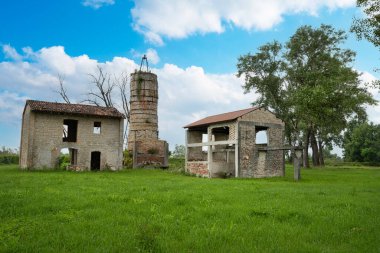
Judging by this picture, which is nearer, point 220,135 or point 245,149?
point 245,149

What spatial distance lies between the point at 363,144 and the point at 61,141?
55.1 meters

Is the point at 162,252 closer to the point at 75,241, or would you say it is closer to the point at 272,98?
the point at 75,241

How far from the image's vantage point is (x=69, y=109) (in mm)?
30172

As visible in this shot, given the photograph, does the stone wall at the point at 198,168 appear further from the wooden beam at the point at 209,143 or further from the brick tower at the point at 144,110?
the brick tower at the point at 144,110

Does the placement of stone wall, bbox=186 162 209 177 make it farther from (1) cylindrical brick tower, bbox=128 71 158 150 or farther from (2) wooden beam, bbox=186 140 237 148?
(1) cylindrical brick tower, bbox=128 71 158 150

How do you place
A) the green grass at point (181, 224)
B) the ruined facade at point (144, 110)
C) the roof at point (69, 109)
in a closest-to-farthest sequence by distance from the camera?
the green grass at point (181, 224), the roof at point (69, 109), the ruined facade at point (144, 110)

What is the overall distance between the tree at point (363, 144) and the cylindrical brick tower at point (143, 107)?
140 feet

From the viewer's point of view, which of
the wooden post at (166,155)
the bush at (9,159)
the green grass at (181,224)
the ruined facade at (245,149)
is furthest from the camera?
the bush at (9,159)

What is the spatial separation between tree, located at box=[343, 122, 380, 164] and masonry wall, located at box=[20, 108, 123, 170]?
48995 millimetres

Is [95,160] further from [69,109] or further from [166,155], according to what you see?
[166,155]

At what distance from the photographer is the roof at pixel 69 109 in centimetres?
2891

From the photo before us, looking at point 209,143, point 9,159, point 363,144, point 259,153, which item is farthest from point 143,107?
point 363,144

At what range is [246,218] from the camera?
8688mm

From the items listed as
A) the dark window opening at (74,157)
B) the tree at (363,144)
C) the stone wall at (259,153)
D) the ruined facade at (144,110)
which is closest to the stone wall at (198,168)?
the stone wall at (259,153)
